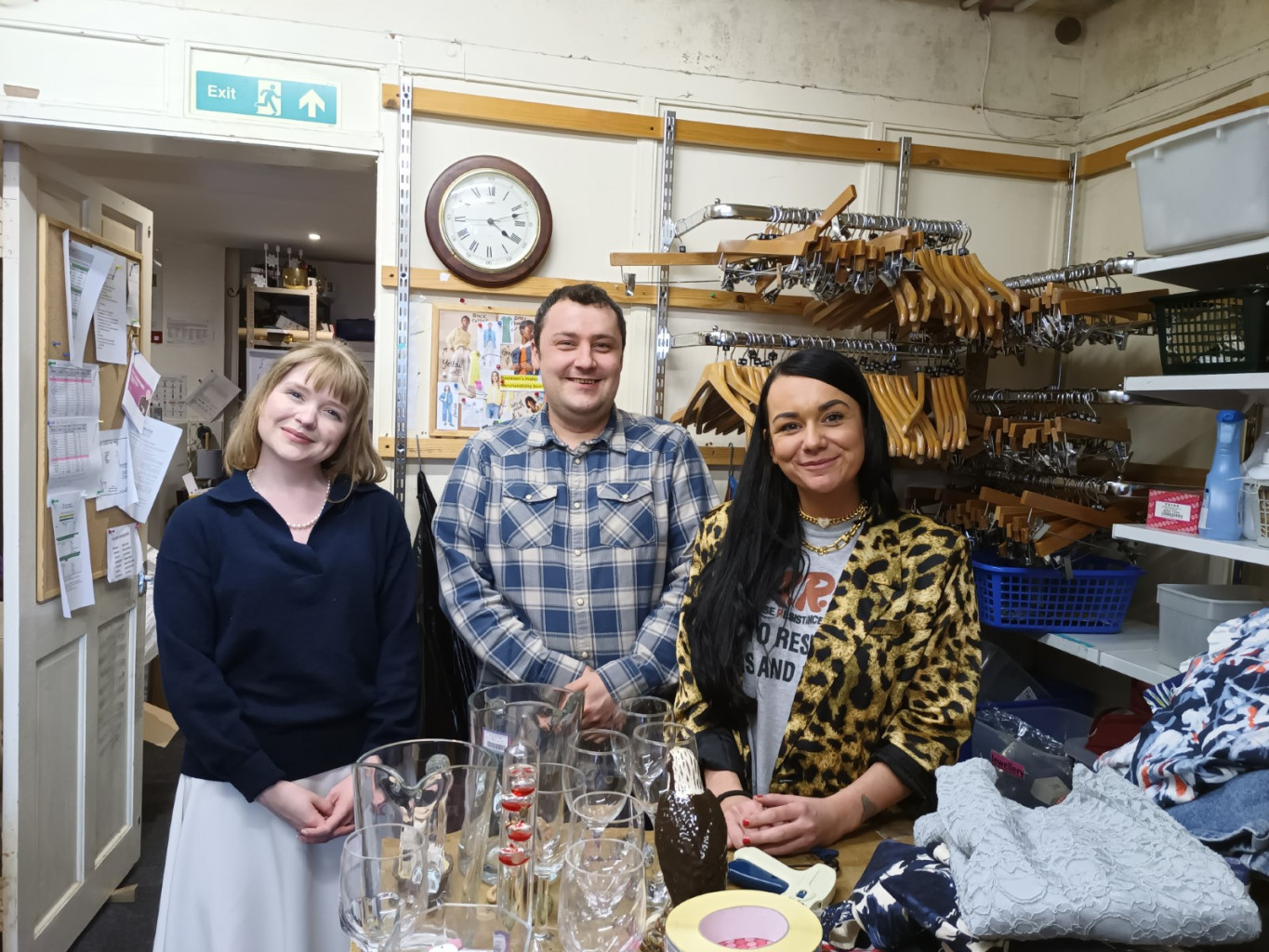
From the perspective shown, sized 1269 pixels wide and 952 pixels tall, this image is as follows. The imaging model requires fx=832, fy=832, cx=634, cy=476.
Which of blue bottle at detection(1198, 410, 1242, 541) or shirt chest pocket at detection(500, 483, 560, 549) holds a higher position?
blue bottle at detection(1198, 410, 1242, 541)

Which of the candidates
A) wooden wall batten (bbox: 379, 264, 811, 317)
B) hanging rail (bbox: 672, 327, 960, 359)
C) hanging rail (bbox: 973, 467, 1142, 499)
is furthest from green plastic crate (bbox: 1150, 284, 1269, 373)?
wooden wall batten (bbox: 379, 264, 811, 317)

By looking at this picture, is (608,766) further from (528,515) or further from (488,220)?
(488,220)

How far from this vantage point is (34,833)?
2260 mm

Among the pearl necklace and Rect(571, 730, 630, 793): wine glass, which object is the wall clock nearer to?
the pearl necklace

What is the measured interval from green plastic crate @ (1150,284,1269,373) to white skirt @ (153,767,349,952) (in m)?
2.14

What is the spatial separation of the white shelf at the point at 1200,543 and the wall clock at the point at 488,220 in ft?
6.20

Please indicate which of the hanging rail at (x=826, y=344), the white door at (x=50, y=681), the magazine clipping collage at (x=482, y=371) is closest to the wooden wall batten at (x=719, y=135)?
the magazine clipping collage at (x=482, y=371)

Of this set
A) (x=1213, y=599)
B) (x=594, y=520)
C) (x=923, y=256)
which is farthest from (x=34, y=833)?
(x=1213, y=599)

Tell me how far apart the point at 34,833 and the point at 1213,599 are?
309 cm

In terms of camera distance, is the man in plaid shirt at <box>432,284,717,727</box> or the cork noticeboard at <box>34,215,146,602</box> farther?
the cork noticeboard at <box>34,215,146,602</box>

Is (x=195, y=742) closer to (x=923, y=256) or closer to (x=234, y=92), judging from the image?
(x=234, y=92)

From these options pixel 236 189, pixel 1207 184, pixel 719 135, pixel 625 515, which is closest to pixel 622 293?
pixel 719 135

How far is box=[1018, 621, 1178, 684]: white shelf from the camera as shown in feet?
6.95

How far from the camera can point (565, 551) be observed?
76.5 inches
